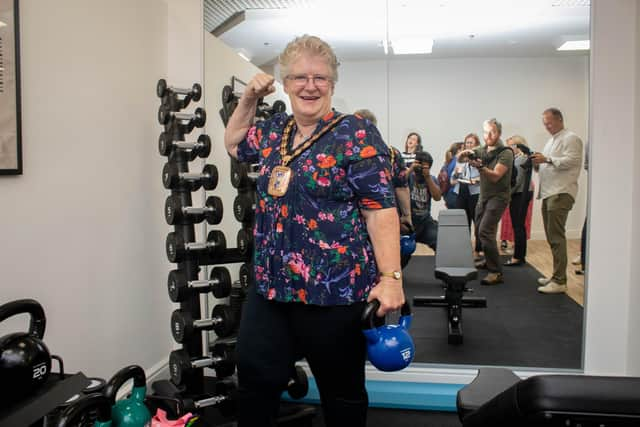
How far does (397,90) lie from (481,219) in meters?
0.83

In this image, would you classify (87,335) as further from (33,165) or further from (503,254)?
(503,254)

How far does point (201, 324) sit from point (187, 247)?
344 mm

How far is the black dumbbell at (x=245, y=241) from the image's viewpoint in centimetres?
253

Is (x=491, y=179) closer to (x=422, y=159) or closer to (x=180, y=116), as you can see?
(x=422, y=159)

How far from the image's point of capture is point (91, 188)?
7.61 ft

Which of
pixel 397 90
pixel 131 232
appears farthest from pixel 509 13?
pixel 131 232

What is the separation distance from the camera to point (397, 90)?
2986mm

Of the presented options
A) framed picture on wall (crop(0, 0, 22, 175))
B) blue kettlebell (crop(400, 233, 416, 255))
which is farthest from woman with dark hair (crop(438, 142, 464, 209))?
A: framed picture on wall (crop(0, 0, 22, 175))

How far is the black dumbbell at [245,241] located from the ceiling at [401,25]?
1.02 metres

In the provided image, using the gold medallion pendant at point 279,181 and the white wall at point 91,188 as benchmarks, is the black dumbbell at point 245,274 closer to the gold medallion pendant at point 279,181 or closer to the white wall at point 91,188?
the white wall at point 91,188

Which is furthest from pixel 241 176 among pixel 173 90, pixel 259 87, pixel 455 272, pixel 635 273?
pixel 635 273

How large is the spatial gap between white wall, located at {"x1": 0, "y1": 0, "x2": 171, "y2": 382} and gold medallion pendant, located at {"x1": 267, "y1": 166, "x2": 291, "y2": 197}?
0.92 metres

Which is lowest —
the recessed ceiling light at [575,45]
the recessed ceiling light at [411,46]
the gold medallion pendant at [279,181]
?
the gold medallion pendant at [279,181]

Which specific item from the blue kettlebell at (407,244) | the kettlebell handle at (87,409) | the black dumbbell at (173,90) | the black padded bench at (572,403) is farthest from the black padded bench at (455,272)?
the black padded bench at (572,403)
